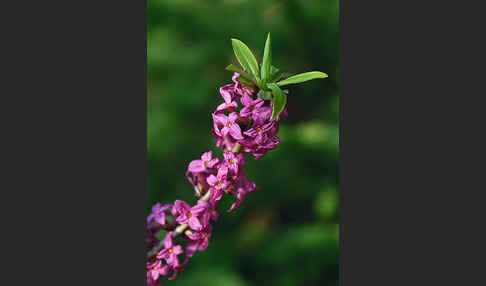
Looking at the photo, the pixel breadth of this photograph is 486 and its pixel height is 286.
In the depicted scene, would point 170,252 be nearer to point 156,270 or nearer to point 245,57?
point 156,270

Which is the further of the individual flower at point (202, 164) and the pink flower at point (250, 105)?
the individual flower at point (202, 164)

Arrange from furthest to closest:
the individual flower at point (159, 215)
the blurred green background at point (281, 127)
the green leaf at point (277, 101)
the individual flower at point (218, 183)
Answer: the blurred green background at point (281, 127)
the individual flower at point (159, 215)
the individual flower at point (218, 183)
the green leaf at point (277, 101)

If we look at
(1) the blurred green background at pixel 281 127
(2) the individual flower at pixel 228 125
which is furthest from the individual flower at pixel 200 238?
(1) the blurred green background at pixel 281 127

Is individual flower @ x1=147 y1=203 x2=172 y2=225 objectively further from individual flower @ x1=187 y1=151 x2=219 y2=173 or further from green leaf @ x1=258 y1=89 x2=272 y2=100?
green leaf @ x1=258 y1=89 x2=272 y2=100

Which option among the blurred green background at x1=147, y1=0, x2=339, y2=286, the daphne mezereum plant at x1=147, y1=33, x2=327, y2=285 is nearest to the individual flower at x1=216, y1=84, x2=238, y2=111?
the daphne mezereum plant at x1=147, y1=33, x2=327, y2=285

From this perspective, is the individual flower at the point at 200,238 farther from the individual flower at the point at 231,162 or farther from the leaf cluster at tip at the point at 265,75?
the leaf cluster at tip at the point at 265,75

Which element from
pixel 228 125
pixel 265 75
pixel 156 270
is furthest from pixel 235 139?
pixel 156 270

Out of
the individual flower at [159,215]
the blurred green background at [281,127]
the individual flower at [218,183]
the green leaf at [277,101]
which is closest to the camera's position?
the green leaf at [277,101]

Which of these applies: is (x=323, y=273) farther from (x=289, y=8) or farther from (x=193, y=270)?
(x=289, y=8)
